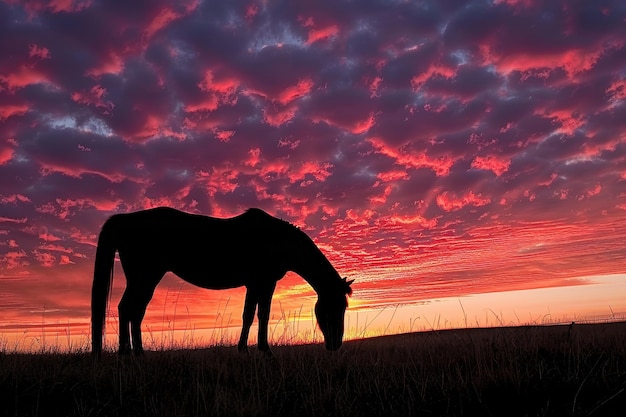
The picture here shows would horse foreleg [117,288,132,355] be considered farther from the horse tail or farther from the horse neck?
the horse neck

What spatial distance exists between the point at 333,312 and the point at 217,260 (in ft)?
9.47

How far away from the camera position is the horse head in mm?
11445

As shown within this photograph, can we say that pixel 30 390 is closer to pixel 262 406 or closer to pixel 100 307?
pixel 262 406

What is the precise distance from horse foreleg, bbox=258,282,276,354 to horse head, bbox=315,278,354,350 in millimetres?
1183

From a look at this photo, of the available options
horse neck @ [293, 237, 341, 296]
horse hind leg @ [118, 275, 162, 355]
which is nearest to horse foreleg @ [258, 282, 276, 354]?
horse neck @ [293, 237, 341, 296]

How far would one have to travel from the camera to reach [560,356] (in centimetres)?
706

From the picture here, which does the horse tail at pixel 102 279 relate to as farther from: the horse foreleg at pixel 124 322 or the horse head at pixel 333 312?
the horse head at pixel 333 312

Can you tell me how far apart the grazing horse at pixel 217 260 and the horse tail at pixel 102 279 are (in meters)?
0.02

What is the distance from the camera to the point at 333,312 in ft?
38.1

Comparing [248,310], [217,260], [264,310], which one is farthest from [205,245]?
[264,310]

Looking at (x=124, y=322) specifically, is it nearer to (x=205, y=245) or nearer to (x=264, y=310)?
(x=205, y=245)

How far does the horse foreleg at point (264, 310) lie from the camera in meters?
10.8

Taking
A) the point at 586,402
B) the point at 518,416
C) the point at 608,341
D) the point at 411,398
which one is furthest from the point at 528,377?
the point at 608,341

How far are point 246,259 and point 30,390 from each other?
5.87 m
